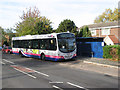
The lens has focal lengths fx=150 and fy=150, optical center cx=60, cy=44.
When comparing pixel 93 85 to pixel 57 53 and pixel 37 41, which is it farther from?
pixel 37 41

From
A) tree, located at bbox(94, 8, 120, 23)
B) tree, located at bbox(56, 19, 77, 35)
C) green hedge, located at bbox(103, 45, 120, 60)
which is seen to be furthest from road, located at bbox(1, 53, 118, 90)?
tree, located at bbox(94, 8, 120, 23)

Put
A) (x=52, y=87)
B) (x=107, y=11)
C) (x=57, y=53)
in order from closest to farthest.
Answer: (x=52, y=87), (x=57, y=53), (x=107, y=11)

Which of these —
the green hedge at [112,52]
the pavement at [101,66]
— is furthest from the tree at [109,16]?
the pavement at [101,66]

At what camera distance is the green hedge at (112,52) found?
17062mm

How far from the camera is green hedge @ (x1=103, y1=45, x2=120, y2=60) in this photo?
56.0 feet

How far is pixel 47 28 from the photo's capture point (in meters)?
32.0

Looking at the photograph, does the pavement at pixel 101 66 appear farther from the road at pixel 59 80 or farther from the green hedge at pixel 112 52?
the green hedge at pixel 112 52

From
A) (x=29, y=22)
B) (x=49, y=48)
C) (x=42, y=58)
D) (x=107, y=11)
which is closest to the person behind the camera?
(x=49, y=48)

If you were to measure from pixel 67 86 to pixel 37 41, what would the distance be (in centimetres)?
1267

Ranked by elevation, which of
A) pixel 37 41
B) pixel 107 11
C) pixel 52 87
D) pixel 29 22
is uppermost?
pixel 107 11

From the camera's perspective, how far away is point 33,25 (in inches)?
1582

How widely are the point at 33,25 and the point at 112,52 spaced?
2679 cm

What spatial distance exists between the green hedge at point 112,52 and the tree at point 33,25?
50.4 feet

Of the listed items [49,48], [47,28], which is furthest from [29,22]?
[49,48]
